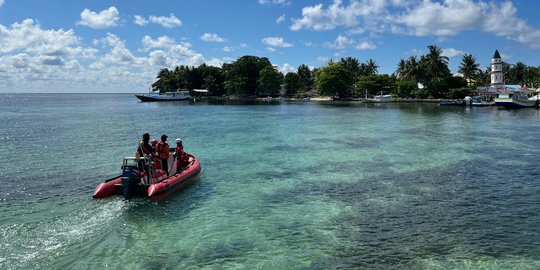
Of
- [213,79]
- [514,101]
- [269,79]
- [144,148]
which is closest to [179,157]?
[144,148]

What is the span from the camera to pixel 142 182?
1706 centimetres

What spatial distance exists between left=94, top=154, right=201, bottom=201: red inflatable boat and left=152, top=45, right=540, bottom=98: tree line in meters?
98.4

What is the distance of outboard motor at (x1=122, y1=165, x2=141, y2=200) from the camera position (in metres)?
16.1

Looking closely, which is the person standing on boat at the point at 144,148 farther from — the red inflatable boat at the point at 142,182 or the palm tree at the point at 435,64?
the palm tree at the point at 435,64

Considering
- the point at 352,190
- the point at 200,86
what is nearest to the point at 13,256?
the point at 352,190

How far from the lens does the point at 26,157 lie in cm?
2753

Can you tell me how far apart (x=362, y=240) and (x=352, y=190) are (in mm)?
5943

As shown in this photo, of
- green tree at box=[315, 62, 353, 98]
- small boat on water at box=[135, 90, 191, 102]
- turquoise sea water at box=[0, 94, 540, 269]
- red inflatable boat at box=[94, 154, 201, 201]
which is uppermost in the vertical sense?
green tree at box=[315, 62, 353, 98]

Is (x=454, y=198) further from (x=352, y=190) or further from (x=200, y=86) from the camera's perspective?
(x=200, y=86)

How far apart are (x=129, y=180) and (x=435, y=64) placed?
104m

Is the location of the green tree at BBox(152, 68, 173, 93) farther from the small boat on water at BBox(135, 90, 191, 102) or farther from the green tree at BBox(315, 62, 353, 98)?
the green tree at BBox(315, 62, 353, 98)

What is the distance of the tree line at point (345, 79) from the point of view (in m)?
106

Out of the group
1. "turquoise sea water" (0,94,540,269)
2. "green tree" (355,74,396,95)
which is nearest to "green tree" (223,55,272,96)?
"green tree" (355,74,396,95)

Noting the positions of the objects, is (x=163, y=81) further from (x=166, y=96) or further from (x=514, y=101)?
(x=514, y=101)
